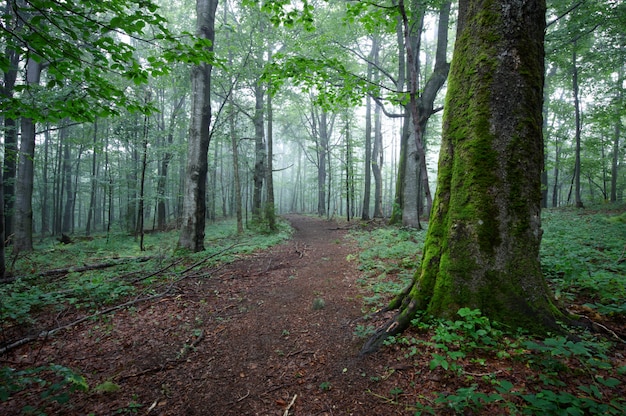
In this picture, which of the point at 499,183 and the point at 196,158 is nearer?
the point at 499,183

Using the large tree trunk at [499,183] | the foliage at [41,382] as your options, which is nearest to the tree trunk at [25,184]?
the foliage at [41,382]

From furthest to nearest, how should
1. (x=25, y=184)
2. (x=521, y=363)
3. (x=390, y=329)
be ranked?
(x=25, y=184) → (x=390, y=329) → (x=521, y=363)

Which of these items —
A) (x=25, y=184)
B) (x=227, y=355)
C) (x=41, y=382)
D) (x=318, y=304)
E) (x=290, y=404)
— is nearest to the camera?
(x=290, y=404)

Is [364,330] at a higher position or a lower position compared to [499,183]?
lower

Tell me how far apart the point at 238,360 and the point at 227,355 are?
22 cm

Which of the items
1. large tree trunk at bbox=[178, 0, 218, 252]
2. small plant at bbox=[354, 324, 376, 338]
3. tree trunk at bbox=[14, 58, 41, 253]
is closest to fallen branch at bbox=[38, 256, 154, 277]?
large tree trunk at bbox=[178, 0, 218, 252]

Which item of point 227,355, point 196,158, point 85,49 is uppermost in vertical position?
point 85,49

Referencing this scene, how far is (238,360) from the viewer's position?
10.6ft

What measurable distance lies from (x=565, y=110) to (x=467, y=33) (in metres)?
22.3

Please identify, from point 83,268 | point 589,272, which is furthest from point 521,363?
point 83,268

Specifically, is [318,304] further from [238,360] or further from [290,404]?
[290,404]

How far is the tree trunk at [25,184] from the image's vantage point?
33.5 feet

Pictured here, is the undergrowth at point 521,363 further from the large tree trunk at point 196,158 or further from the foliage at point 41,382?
the large tree trunk at point 196,158

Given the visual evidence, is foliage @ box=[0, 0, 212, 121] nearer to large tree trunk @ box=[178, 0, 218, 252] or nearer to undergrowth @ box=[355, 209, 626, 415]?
large tree trunk @ box=[178, 0, 218, 252]
